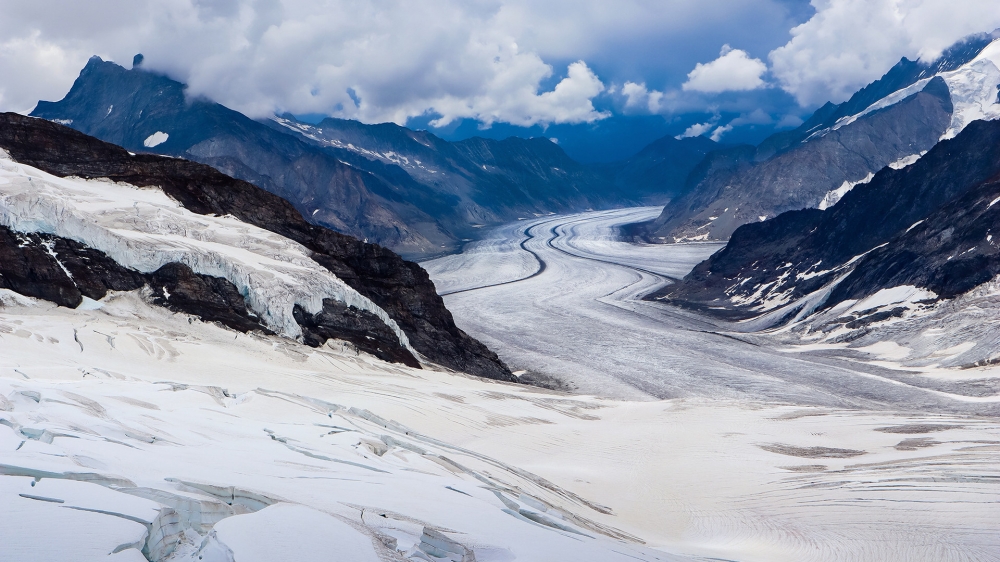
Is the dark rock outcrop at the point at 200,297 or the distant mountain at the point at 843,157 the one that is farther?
the distant mountain at the point at 843,157

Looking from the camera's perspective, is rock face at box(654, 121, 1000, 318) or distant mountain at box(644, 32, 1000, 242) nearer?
rock face at box(654, 121, 1000, 318)

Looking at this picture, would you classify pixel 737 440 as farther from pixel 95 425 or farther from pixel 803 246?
pixel 803 246

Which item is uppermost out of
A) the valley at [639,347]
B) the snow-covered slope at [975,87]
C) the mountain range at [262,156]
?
the snow-covered slope at [975,87]

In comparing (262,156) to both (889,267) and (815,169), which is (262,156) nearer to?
(815,169)

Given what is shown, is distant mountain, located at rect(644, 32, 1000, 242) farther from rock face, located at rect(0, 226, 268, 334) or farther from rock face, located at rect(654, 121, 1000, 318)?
rock face, located at rect(0, 226, 268, 334)

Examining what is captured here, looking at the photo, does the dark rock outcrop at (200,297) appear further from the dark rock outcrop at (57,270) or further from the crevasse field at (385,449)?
the dark rock outcrop at (57,270)

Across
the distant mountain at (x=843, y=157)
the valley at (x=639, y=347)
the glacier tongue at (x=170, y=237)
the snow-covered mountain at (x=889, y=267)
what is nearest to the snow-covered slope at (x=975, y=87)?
the distant mountain at (x=843, y=157)

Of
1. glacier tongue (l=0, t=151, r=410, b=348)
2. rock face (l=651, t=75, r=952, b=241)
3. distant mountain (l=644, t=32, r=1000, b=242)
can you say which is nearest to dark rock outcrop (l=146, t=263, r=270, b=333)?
glacier tongue (l=0, t=151, r=410, b=348)
